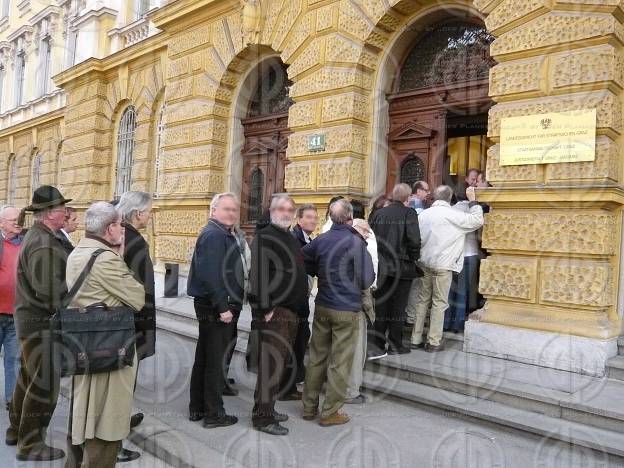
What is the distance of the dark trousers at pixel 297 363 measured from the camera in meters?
5.14

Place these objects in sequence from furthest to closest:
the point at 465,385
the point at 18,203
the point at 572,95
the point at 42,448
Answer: the point at 18,203 < the point at 572,95 < the point at 465,385 < the point at 42,448

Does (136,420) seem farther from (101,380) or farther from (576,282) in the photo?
(576,282)

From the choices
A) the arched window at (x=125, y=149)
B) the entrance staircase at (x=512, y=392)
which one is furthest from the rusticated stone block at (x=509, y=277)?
the arched window at (x=125, y=149)

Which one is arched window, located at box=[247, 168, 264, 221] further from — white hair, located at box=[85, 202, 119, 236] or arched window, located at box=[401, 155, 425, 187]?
Answer: white hair, located at box=[85, 202, 119, 236]

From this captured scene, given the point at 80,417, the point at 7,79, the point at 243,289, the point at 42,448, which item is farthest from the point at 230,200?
the point at 7,79

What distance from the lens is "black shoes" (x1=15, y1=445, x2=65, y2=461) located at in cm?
390

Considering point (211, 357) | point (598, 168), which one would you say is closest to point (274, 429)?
point (211, 357)

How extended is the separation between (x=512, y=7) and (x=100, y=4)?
12.1 m

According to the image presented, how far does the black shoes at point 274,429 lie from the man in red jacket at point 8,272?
224 centimetres

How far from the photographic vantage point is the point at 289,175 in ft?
27.6

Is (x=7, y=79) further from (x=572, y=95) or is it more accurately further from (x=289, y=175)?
(x=572, y=95)

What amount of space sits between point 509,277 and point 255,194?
5.61m

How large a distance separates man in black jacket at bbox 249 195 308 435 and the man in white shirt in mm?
1990

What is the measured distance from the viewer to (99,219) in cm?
322
